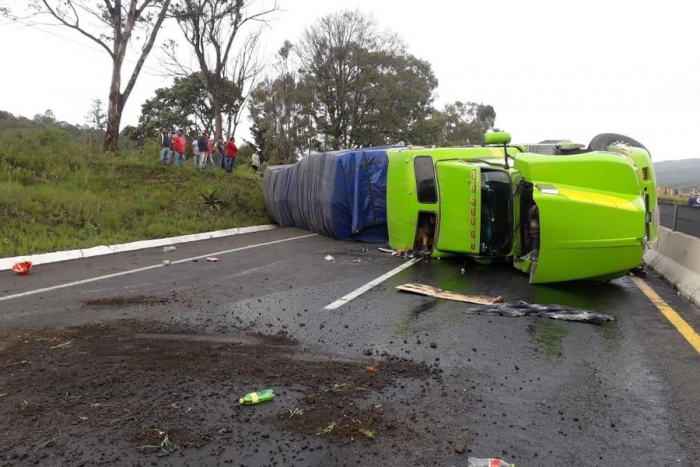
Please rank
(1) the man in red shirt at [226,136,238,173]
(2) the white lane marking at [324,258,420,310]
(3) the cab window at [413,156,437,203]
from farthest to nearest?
1. (1) the man in red shirt at [226,136,238,173]
2. (3) the cab window at [413,156,437,203]
3. (2) the white lane marking at [324,258,420,310]

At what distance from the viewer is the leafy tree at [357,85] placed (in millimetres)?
36312

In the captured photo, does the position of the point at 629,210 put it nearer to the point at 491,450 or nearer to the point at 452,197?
the point at 452,197

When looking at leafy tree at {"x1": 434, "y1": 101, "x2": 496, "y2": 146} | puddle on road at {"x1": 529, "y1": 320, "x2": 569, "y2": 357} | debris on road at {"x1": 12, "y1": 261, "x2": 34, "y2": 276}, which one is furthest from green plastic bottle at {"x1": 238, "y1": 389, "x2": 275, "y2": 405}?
leafy tree at {"x1": 434, "y1": 101, "x2": 496, "y2": 146}

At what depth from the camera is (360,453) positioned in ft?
9.09

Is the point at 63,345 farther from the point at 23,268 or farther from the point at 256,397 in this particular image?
the point at 23,268

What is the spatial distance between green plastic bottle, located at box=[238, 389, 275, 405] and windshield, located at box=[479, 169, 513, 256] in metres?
5.62

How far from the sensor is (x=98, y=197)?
14.0m

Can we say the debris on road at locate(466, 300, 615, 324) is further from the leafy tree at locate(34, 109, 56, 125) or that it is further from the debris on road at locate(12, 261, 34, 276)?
the leafy tree at locate(34, 109, 56, 125)

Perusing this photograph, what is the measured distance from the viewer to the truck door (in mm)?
8250

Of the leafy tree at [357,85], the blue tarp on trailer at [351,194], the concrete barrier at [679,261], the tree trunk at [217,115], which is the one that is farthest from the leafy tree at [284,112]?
the concrete barrier at [679,261]

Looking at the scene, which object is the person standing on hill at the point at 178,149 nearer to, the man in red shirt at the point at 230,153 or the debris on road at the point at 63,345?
the man in red shirt at the point at 230,153

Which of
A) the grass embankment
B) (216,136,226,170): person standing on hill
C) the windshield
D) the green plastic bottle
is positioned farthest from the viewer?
(216,136,226,170): person standing on hill

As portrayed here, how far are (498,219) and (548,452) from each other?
18.6ft

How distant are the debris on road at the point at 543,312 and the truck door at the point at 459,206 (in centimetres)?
237
